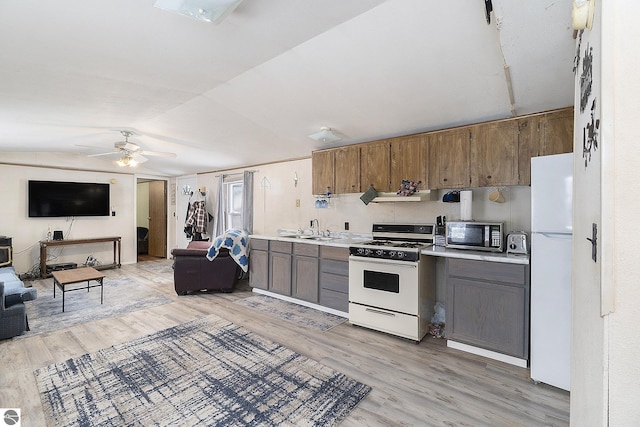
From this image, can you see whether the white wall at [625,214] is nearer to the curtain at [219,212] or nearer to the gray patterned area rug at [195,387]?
the gray patterned area rug at [195,387]

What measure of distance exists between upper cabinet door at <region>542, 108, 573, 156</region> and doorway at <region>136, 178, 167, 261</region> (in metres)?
8.31

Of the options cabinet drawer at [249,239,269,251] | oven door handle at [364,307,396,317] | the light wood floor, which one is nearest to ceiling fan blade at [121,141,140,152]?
cabinet drawer at [249,239,269,251]

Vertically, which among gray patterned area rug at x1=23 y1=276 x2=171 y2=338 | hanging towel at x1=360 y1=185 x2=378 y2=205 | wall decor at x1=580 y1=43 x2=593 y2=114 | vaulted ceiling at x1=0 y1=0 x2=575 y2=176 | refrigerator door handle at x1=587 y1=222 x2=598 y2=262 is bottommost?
gray patterned area rug at x1=23 y1=276 x2=171 y2=338

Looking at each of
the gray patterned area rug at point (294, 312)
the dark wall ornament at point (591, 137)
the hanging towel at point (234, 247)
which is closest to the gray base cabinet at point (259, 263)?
the hanging towel at point (234, 247)

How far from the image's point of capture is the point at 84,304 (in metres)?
4.09

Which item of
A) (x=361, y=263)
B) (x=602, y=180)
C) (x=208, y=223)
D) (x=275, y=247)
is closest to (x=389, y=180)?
(x=361, y=263)

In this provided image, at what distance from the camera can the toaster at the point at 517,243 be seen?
2723 mm

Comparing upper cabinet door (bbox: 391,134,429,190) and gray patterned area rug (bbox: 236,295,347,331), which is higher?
upper cabinet door (bbox: 391,134,429,190)

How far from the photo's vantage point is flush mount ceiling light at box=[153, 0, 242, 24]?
4.74 ft

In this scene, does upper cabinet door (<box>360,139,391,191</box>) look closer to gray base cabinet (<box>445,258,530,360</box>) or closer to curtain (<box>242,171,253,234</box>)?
gray base cabinet (<box>445,258,530,360</box>)

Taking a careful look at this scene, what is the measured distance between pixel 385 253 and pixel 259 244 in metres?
2.32

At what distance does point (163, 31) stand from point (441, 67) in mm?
2071

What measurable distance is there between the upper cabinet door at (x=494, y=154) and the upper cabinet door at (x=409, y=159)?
52 centimetres

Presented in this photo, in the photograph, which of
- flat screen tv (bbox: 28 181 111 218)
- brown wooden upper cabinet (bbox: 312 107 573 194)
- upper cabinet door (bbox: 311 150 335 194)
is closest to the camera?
brown wooden upper cabinet (bbox: 312 107 573 194)
